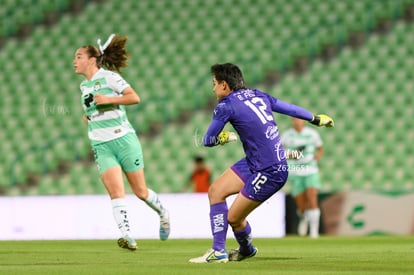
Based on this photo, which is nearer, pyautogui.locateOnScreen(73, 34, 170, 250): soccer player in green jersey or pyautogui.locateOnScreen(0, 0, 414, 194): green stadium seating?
pyautogui.locateOnScreen(73, 34, 170, 250): soccer player in green jersey

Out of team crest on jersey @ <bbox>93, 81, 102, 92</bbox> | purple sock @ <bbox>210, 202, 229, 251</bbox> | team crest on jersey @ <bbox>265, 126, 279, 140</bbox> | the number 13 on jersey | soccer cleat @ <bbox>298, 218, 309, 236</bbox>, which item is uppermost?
team crest on jersey @ <bbox>93, 81, 102, 92</bbox>

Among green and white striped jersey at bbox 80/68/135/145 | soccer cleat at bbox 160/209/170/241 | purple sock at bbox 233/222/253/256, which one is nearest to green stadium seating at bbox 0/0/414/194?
soccer cleat at bbox 160/209/170/241

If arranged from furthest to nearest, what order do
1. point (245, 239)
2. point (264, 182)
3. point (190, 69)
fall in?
1. point (190, 69)
2. point (245, 239)
3. point (264, 182)

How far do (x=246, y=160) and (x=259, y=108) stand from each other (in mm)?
445

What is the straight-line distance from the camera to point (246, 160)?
7.60 meters

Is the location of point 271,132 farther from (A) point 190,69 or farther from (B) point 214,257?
(A) point 190,69

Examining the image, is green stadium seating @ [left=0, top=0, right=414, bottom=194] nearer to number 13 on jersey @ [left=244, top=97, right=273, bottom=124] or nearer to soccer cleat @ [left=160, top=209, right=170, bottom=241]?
soccer cleat @ [left=160, top=209, right=170, bottom=241]

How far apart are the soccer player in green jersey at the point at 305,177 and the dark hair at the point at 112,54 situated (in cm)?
505

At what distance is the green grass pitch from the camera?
6.88m

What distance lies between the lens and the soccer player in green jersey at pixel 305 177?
533 inches

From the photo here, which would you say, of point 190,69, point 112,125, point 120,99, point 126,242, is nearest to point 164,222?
point 126,242

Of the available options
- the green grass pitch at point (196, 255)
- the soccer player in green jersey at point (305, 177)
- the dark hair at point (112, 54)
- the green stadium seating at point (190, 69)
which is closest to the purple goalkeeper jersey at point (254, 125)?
the green grass pitch at point (196, 255)

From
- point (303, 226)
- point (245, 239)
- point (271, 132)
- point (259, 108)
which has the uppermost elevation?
point (259, 108)

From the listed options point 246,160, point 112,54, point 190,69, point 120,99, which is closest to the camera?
point 246,160
